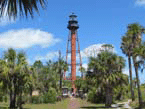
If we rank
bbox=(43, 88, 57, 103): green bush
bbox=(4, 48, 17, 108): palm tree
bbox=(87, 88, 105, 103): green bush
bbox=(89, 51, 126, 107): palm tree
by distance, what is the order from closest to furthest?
1. bbox=(4, 48, 17, 108): palm tree
2. bbox=(89, 51, 126, 107): palm tree
3. bbox=(87, 88, 105, 103): green bush
4. bbox=(43, 88, 57, 103): green bush

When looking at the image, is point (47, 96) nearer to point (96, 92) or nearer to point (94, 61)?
point (96, 92)

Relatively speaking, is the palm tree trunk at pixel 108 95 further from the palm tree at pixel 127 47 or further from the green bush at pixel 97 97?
the green bush at pixel 97 97

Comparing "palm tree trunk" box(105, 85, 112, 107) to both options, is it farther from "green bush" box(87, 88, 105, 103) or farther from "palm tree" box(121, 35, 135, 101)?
"green bush" box(87, 88, 105, 103)

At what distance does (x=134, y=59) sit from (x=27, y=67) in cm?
1376

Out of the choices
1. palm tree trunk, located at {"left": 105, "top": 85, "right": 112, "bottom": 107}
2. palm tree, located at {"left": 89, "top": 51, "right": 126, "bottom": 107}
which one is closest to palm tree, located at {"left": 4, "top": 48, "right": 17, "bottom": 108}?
palm tree, located at {"left": 89, "top": 51, "right": 126, "bottom": 107}

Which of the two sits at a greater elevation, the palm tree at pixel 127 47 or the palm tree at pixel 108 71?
the palm tree at pixel 127 47

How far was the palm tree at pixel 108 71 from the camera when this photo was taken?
2741 cm

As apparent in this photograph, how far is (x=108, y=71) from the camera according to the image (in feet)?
91.5

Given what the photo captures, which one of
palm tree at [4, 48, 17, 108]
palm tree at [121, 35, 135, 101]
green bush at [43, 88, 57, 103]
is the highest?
palm tree at [121, 35, 135, 101]

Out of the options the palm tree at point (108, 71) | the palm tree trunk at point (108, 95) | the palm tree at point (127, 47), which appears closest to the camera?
the palm tree at point (108, 71)

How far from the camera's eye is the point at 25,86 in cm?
2466

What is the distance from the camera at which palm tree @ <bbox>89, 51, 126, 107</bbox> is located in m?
27.4

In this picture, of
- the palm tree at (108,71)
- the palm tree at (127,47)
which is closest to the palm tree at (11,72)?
the palm tree at (108,71)

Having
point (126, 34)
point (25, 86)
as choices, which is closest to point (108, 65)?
point (126, 34)
